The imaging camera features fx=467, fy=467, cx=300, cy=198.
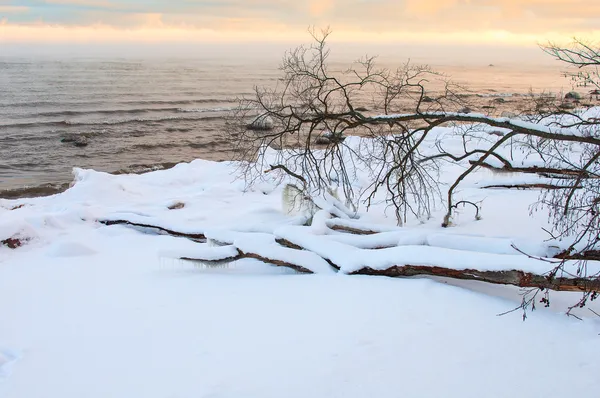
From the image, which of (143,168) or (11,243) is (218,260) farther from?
(143,168)

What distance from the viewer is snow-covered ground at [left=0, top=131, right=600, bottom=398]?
11.8 ft

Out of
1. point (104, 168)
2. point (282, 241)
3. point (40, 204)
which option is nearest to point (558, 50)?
point (282, 241)

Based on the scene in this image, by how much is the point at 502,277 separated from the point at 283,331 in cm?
229

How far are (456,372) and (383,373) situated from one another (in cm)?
57

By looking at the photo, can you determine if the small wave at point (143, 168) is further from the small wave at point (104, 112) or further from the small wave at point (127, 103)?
the small wave at point (127, 103)

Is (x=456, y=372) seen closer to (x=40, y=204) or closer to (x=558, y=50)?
(x=558, y=50)

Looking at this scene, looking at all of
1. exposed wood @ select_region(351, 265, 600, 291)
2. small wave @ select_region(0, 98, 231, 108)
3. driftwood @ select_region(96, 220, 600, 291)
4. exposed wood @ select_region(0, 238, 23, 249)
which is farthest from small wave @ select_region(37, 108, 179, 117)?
exposed wood @ select_region(351, 265, 600, 291)

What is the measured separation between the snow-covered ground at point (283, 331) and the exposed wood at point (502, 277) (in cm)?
11

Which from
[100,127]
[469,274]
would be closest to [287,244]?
[469,274]

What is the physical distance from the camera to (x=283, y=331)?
443 cm

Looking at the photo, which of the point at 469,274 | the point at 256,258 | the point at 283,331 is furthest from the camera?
the point at 256,258

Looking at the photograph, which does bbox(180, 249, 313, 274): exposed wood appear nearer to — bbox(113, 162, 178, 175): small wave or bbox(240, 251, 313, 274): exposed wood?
bbox(240, 251, 313, 274): exposed wood

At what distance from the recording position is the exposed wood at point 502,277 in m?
4.43

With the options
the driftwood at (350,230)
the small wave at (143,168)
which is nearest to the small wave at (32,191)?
the small wave at (143,168)
